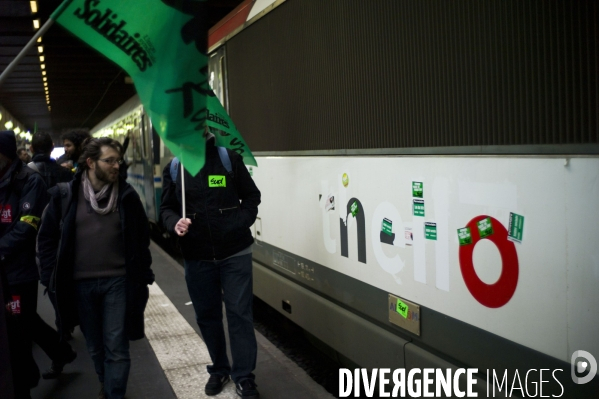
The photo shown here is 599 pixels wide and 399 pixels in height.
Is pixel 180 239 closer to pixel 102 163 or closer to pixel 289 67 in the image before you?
pixel 102 163

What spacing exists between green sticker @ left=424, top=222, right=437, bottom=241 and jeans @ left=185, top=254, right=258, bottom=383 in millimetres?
1464

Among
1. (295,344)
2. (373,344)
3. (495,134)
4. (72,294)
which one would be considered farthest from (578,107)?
(295,344)

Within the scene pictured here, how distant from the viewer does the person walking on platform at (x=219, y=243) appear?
4.27 m

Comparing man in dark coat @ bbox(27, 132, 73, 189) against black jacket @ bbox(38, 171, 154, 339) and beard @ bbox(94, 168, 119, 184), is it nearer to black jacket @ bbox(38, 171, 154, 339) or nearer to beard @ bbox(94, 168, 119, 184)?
black jacket @ bbox(38, 171, 154, 339)

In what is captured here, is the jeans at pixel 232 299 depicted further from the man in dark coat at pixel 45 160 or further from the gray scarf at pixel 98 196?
the man in dark coat at pixel 45 160

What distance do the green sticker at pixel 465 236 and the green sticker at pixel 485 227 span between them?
82 millimetres

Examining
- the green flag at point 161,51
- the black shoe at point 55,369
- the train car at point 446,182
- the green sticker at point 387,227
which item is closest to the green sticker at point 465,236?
the train car at point 446,182

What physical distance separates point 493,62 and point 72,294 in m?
2.82

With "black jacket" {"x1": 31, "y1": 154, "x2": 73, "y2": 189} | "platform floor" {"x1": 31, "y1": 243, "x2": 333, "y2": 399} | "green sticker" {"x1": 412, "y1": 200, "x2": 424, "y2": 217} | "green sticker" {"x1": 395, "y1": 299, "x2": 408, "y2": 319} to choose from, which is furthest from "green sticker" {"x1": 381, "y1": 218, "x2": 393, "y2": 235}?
"black jacket" {"x1": 31, "y1": 154, "x2": 73, "y2": 189}

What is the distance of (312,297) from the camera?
16.3 feet

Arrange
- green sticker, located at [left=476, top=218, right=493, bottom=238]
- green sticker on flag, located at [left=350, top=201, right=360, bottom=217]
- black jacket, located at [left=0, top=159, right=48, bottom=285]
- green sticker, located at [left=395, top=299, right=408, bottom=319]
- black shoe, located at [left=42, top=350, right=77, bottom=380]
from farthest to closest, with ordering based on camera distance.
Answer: black shoe, located at [left=42, top=350, right=77, bottom=380] → black jacket, located at [left=0, top=159, right=48, bottom=285] → green sticker on flag, located at [left=350, top=201, right=360, bottom=217] → green sticker, located at [left=395, top=299, right=408, bottom=319] → green sticker, located at [left=476, top=218, right=493, bottom=238]

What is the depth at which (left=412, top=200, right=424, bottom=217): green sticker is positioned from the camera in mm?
3381

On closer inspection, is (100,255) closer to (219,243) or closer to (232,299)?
(219,243)

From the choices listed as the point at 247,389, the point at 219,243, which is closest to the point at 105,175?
the point at 219,243
